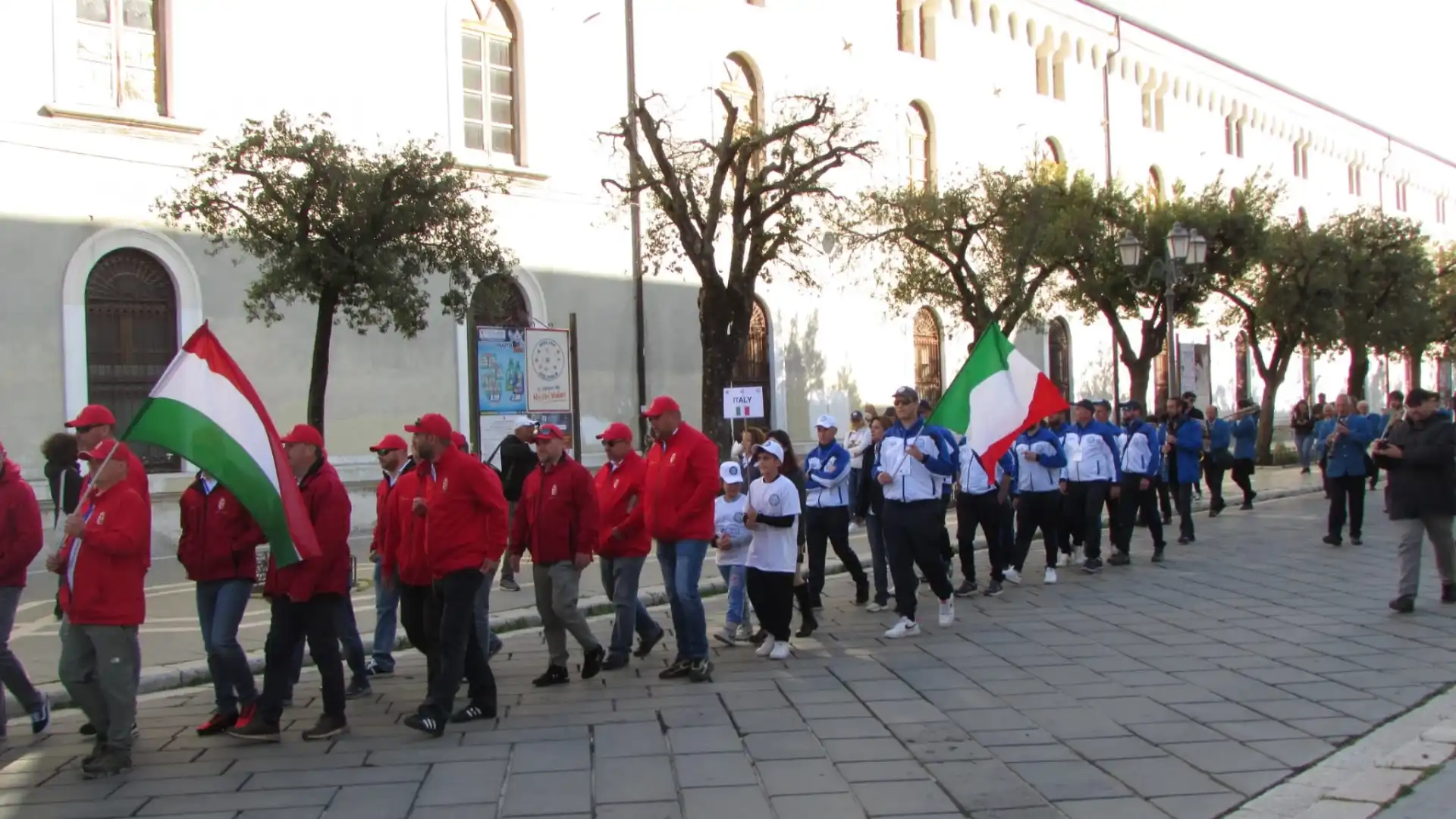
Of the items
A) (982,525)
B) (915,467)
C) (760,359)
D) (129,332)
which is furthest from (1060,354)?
(915,467)

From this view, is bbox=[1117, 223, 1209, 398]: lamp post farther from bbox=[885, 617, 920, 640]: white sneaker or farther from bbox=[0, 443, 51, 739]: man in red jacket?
bbox=[0, 443, 51, 739]: man in red jacket

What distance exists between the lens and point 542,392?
15.9m

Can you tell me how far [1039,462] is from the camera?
12.2 meters

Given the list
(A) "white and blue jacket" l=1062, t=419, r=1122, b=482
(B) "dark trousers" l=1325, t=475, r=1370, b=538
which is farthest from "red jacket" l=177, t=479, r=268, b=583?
(B) "dark trousers" l=1325, t=475, r=1370, b=538

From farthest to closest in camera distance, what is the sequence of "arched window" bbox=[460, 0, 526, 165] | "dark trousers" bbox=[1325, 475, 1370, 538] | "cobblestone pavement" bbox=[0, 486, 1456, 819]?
"arched window" bbox=[460, 0, 526, 165] → "dark trousers" bbox=[1325, 475, 1370, 538] → "cobblestone pavement" bbox=[0, 486, 1456, 819]

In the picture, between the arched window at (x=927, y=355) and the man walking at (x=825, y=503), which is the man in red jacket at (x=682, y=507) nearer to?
the man walking at (x=825, y=503)

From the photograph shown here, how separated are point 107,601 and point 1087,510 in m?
9.65

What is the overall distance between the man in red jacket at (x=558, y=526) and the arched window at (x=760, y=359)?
17.3 meters

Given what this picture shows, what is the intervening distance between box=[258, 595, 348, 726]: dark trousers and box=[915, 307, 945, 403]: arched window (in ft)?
78.0

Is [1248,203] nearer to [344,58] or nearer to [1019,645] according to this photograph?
[344,58]

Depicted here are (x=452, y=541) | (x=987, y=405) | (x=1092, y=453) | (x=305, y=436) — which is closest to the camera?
(x=452, y=541)

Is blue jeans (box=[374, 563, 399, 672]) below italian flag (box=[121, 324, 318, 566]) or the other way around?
below

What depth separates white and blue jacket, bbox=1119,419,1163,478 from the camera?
13859 millimetres

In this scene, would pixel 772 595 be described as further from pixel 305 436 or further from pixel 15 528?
pixel 15 528
